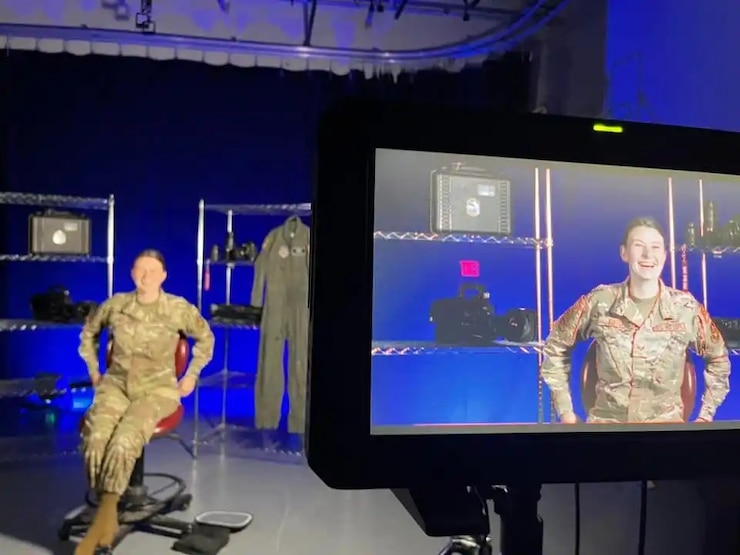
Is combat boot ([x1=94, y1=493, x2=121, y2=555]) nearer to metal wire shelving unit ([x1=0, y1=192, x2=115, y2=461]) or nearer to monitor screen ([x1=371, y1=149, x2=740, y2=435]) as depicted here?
metal wire shelving unit ([x1=0, y1=192, x2=115, y2=461])

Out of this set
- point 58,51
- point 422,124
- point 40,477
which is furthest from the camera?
point 58,51

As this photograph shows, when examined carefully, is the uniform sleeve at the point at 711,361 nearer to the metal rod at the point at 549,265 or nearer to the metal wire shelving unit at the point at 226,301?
the metal rod at the point at 549,265

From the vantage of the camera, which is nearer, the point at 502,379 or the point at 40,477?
the point at 502,379

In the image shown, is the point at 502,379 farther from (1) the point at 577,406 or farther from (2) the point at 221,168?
(2) the point at 221,168

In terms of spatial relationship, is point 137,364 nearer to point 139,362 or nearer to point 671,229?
point 139,362

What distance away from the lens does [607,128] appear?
2.27 ft

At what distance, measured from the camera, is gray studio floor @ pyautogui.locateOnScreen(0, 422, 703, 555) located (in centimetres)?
252

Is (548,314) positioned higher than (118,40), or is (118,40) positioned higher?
(118,40)

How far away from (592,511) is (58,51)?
4.41 metres

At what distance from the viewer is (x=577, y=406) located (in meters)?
0.69

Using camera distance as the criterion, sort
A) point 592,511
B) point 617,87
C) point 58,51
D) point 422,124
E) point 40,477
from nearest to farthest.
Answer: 1. point 422,124
2. point 592,511
3. point 617,87
4. point 40,477
5. point 58,51

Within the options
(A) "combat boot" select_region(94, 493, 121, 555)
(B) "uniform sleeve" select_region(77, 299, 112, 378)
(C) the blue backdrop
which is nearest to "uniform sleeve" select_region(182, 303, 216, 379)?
(B) "uniform sleeve" select_region(77, 299, 112, 378)

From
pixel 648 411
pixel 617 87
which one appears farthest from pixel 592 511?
pixel 617 87

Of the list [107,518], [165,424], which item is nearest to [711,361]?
[107,518]
